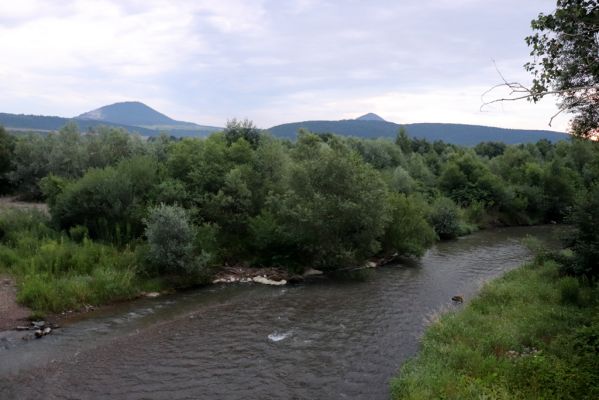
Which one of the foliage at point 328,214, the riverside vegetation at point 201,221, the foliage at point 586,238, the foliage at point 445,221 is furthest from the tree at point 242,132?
the foliage at point 586,238

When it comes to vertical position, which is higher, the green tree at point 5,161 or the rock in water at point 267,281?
the green tree at point 5,161

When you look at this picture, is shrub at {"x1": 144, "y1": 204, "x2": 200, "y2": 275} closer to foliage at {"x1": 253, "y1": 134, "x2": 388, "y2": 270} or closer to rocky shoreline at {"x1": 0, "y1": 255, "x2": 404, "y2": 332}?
rocky shoreline at {"x1": 0, "y1": 255, "x2": 404, "y2": 332}

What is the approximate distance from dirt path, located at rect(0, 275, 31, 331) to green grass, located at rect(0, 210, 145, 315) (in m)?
0.36

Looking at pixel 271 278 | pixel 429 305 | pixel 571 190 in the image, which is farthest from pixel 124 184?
pixel 571 190

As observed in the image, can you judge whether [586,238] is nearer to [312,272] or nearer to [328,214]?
[328,214]

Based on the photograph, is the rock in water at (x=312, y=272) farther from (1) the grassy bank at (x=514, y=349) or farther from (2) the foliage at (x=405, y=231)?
(1) the grassy bank at (x=514, y=349)

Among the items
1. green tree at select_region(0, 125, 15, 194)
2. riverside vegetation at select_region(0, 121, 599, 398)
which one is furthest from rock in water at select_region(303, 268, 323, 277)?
green tree at select_region(0, 125, 15, 194)

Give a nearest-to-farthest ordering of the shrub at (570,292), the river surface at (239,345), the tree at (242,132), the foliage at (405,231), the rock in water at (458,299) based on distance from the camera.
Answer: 1. the river surface at (239,345)
2. the shrub at (570,292)
3. the rock in water at (458,299)
4. the foliage at (405,231)
5. the tree at (242,132)

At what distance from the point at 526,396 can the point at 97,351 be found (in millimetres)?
16101

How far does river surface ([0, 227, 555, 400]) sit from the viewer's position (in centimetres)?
1521

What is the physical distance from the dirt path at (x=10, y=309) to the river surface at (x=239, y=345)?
1.22 m

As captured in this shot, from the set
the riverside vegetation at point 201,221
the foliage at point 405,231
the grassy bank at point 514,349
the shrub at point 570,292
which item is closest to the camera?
the grassy bank at point 514,349

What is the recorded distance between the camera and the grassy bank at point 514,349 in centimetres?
1202

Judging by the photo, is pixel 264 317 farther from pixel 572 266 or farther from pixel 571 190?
pixel 571 190
